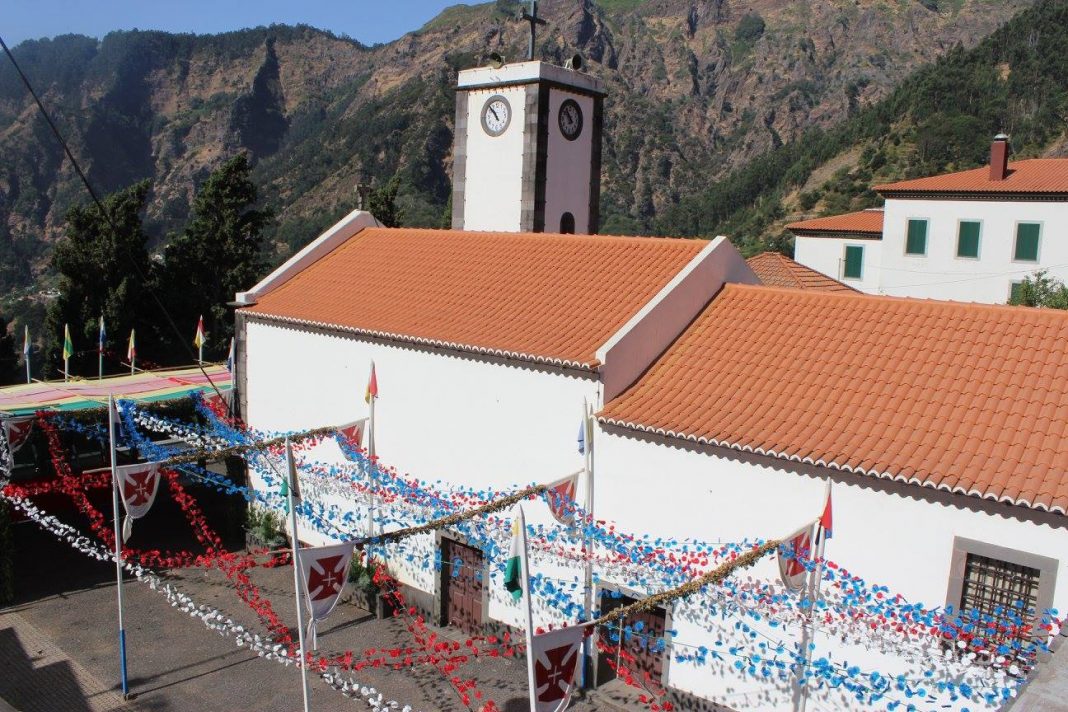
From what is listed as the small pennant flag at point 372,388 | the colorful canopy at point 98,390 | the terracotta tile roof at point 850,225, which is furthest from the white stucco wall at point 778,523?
the terracotta tile roof at point 850,225

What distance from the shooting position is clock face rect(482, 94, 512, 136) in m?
18.4

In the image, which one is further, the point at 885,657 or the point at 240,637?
the point at 240,637

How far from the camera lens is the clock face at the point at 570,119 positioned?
18609 mm

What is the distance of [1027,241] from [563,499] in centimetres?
2513

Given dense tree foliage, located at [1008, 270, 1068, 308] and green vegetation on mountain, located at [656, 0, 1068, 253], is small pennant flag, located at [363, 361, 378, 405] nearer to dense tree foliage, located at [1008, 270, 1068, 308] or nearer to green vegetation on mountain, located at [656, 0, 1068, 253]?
dense tree foliage, located at [1008, 270, 1068, 308]

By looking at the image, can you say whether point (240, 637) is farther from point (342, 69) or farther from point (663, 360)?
point (342, 69)

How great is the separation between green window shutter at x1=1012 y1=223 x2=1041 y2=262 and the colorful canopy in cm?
2616

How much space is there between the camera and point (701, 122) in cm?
14450

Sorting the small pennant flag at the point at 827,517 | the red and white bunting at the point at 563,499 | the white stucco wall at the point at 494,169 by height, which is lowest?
the red and white bunting at the point at 563,499

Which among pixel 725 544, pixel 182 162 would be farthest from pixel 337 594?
pixel 182 162

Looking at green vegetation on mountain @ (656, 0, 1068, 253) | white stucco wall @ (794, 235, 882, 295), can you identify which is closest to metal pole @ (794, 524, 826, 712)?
white stucco wall @ (794, 235, 882, 295)

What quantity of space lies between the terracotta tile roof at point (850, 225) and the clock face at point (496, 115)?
2137 centimetres

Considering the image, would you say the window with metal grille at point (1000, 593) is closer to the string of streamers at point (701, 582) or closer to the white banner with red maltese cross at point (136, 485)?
the string of streamers at point (701, 582)

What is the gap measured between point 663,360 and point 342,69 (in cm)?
19498
